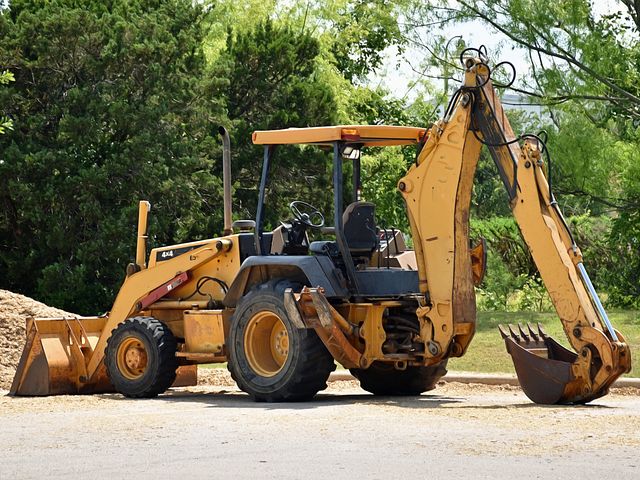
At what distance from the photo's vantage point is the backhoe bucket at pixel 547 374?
11828mm

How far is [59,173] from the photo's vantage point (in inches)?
1035

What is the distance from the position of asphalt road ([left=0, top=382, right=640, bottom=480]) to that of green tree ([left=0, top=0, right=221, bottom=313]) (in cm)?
1291

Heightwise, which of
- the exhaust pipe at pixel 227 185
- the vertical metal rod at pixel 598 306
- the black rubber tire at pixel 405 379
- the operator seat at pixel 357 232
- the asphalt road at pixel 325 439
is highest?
the exhaust pipe at pixel 227 185

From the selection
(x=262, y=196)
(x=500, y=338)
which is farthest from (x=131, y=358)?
(x=500, y=338)

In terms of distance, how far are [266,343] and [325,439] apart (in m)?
3.76

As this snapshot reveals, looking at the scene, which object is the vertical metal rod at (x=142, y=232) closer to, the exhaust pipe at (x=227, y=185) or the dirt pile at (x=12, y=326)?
the exhaust pipe at (x=227, y=185)

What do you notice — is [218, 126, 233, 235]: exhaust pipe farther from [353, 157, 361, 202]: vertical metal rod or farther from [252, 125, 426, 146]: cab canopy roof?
[353, 157, 361, 202]: vertical metal rod

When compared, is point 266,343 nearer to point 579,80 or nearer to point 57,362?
point 57,362

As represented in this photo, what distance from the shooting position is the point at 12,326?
17.8m

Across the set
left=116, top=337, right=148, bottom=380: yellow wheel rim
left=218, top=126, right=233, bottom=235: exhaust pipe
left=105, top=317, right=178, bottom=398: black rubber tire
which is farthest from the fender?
left=116, top=337, right=148, bottom=380: yellow wheel rim

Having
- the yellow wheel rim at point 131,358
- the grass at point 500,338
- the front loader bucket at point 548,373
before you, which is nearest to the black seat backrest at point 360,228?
the front loader bucket at point 548,373

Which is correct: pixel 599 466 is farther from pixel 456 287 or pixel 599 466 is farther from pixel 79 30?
pixel 79 30

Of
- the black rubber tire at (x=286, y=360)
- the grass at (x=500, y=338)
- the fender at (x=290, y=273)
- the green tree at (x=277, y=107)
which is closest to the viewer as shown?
the black rubber tire at (x=286, y=360)

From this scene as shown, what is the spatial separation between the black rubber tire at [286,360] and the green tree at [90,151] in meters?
12.8
